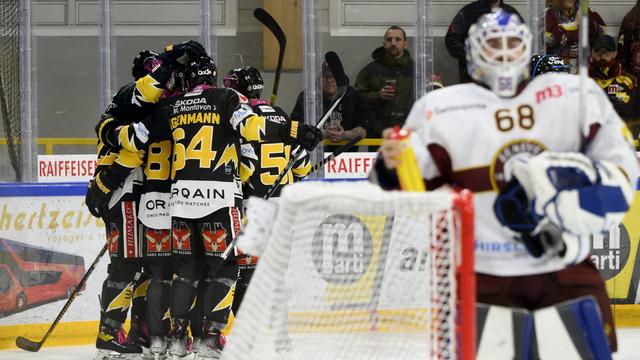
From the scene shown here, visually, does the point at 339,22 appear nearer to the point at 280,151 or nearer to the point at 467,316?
the point at 280,151

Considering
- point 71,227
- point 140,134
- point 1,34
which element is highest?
point 1,34

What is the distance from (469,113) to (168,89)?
8.81 ft

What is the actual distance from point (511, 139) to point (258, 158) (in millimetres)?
3024

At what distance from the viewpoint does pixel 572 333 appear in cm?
288

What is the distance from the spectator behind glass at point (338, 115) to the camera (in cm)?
743

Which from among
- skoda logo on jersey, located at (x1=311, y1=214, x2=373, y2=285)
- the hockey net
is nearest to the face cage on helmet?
the hockey net

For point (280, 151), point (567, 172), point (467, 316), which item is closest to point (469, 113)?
point (567, 172)

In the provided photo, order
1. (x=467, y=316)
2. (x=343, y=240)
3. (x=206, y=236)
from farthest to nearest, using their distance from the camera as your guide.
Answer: (x=206, y=236)
(x=343, y=240)
(x=467, y=316)

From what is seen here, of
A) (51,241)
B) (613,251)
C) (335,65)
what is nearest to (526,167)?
(51,241)

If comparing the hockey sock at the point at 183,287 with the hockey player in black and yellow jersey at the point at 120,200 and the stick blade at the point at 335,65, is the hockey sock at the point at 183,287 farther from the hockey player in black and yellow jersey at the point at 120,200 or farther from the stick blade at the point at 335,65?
the stick blade at the point at 335,65

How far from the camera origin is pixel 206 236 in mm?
5285

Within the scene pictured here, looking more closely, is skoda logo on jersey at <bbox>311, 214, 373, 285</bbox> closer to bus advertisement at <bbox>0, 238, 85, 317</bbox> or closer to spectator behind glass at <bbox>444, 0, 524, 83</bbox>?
bus advertisement at <bbox>0, 238, 85, 317</bbox>

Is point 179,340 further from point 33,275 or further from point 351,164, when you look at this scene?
point 351,164

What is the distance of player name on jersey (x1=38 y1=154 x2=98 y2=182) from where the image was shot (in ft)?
23.6
